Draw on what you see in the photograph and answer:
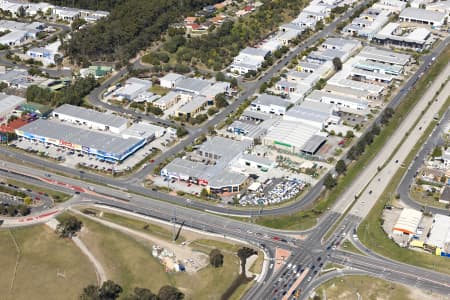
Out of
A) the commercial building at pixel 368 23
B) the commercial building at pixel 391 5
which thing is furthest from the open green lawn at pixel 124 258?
the commercial building at pixel 391 5

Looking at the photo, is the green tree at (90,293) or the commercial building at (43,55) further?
the commercial building at (43,55)

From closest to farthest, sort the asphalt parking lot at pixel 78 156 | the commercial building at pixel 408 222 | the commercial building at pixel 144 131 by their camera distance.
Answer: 1. the commercial building at pixel 408 222
2. the asphalt parking lot at pixel 78 156
3. the commercial building at pixel 144 131

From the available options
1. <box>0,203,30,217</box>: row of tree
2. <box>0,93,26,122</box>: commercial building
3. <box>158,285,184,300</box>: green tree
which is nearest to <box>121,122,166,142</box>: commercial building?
<box>0,93,26,122</box>: commercial building

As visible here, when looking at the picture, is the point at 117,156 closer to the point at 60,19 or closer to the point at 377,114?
the point at 377,114

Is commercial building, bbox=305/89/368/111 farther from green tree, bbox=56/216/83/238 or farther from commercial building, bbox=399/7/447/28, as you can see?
green tree, bbox=56/216/83/238

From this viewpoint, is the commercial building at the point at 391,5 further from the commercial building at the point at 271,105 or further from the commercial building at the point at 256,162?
the commercial building at the point at 256,162

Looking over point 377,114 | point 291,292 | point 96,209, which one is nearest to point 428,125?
point 377,114

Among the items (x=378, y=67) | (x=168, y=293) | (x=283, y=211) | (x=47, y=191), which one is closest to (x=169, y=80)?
(x=47, y=191)

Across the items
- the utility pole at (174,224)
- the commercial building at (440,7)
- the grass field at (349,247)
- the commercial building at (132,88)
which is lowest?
the utility pole at (174,224)
